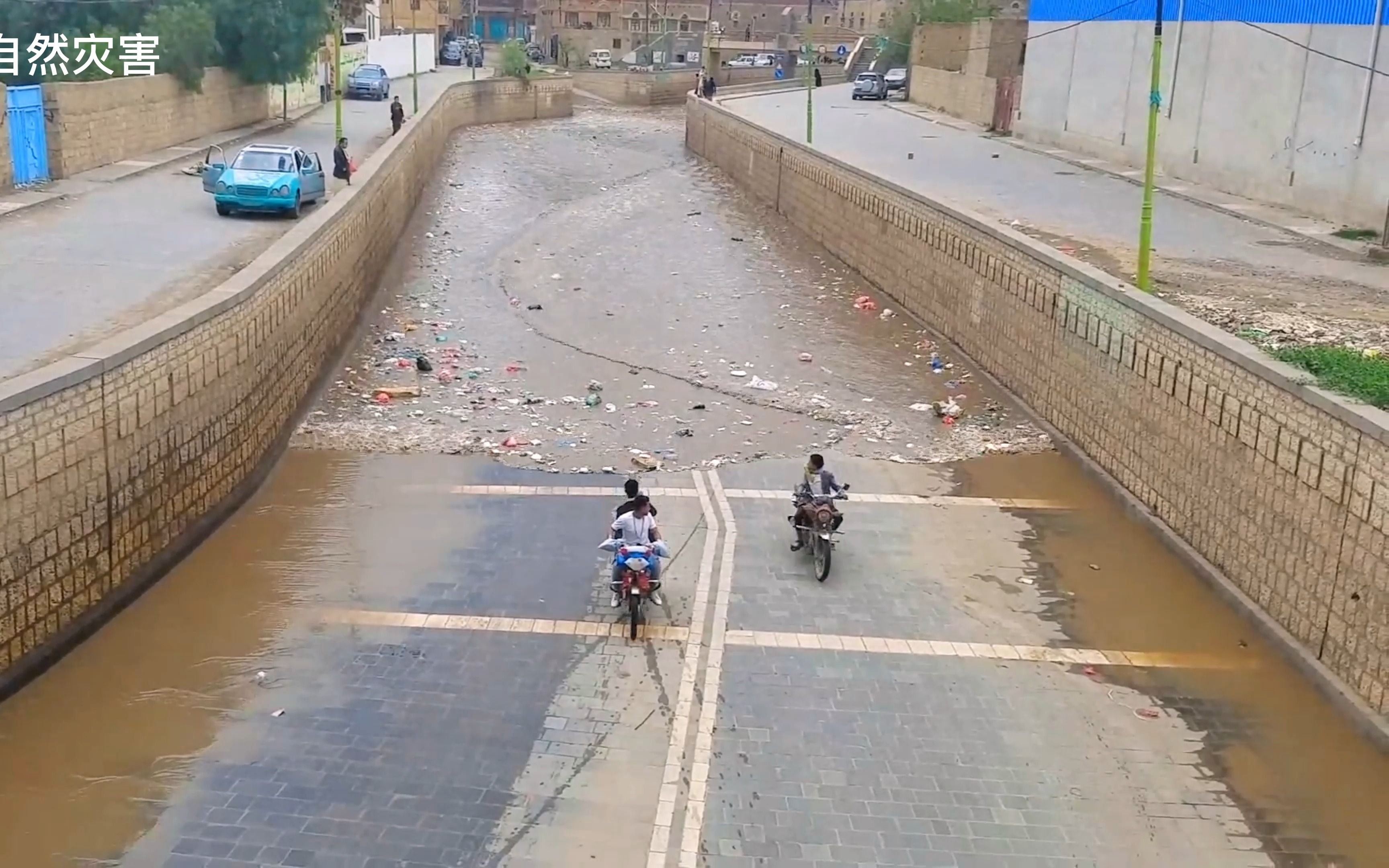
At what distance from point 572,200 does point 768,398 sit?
2022 cm

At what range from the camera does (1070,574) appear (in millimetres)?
12445

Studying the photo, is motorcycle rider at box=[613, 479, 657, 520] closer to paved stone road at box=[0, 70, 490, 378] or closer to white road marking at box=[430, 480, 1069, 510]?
white road marking at box=[430, 480, 1069, 510]

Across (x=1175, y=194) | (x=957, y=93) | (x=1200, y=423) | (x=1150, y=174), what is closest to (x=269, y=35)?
(x=1175, y=194)

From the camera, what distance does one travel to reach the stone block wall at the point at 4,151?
2081 cm

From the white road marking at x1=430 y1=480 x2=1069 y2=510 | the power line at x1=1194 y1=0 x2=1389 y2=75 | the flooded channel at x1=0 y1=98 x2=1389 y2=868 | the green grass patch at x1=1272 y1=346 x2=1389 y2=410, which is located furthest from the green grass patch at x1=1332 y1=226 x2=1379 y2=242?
the white road marking at x1=430 y1=480 x2=1069 y2=510

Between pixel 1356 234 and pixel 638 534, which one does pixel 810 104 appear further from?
pixel 638 534

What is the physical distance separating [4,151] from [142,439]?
12.9 m

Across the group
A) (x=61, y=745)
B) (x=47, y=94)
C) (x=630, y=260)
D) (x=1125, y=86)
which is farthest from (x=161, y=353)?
(x=1125, y=86)

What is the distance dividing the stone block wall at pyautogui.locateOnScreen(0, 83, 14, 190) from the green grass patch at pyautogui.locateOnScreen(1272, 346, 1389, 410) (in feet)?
64.0

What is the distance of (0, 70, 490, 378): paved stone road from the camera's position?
1296 centimetres

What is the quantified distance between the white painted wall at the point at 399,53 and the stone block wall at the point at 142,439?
4323cm

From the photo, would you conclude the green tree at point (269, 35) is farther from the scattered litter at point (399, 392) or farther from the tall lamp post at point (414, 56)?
the scattered litter at point (399, 392)

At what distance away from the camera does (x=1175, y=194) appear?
80.1ft

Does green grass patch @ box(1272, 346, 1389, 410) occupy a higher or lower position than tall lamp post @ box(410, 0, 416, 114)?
lower
